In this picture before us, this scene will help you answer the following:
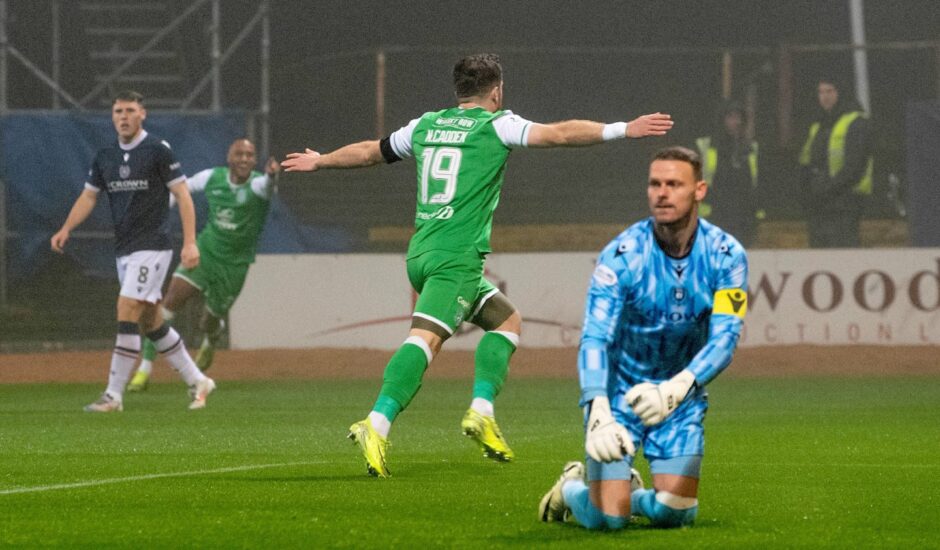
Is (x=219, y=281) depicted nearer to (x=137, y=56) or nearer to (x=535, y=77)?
(x=137, y=56)

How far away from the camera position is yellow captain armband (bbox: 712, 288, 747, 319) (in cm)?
665

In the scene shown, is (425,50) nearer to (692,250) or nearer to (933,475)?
(933,475)

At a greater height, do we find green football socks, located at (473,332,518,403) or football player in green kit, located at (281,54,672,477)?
football player in green kit, located at (281,54,672,477)

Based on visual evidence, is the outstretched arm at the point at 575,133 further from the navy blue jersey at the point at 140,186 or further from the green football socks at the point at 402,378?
the navy blue jersey at the point at 140,186

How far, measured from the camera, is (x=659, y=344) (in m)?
6.92

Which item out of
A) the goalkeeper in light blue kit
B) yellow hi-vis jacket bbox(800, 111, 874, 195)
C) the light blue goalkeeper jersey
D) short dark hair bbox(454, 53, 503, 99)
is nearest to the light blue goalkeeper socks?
the goalkeeper in light blue kit

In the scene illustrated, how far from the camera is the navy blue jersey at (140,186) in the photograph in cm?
1406

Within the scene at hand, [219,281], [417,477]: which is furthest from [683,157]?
[219,281]

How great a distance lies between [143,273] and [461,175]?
523 cm

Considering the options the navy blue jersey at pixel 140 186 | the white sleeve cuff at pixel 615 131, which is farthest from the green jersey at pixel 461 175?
the navy blue jersey at pixel 140 186

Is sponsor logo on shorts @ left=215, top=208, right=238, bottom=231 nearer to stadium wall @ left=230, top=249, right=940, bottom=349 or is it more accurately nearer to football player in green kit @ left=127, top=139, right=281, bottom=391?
football player in green kit @ left=127, top=139, right=281, bottom=391

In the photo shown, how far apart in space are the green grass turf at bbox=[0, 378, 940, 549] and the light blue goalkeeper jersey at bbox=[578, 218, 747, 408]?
0.62 m

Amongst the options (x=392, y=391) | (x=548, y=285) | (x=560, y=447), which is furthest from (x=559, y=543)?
(x=548, y=285)

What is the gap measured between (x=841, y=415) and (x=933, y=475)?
458 centimetres
